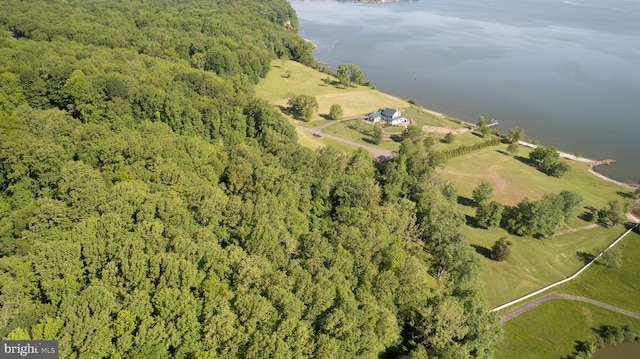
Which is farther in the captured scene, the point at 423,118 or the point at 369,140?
the point at 423,118

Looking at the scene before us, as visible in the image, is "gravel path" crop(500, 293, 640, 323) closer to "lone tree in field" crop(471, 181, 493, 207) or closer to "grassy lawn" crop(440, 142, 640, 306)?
"grassy lawn" crop(440, 142, 640, 306)

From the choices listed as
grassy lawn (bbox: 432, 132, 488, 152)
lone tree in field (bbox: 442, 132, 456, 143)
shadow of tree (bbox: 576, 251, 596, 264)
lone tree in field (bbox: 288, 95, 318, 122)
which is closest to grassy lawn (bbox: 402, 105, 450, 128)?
grassy lawn (bbox: 432, 132, 488, 152)

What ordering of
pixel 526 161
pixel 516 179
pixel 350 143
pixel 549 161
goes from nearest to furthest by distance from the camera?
pixel 516 179
pixel 549 161
pixel 350 143
pixel 526 161

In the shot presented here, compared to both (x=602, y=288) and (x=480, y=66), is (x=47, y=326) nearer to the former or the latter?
(x=602, y=288)

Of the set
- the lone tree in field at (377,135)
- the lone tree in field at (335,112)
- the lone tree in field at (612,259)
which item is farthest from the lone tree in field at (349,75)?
the lone tree in field at (612,259)

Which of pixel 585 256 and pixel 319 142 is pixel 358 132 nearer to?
pixel 319 142

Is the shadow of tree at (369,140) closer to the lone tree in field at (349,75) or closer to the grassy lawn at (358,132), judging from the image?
the grassy lawn at (358,132)

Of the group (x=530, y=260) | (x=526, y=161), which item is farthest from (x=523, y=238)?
(x=526, y=161)

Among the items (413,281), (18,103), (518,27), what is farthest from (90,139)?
(518,27)

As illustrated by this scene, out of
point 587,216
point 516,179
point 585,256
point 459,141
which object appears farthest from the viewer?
point 459,141
